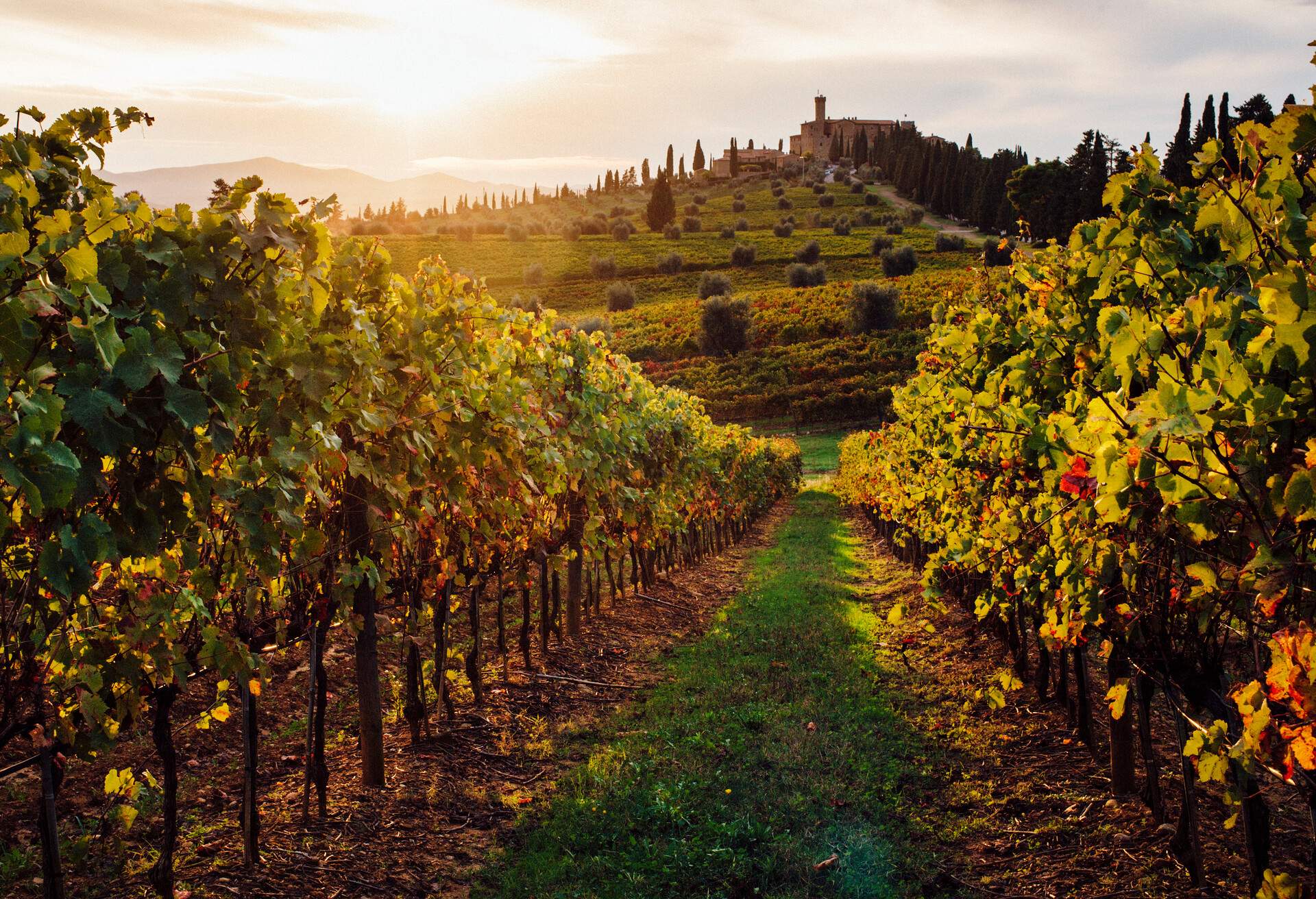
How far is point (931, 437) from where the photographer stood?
35.1 feet

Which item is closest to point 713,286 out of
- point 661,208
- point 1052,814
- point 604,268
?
point 604,268

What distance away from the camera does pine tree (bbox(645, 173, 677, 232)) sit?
119375 mm

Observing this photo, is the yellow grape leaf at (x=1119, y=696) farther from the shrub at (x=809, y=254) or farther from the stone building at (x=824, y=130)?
the stone building at (x=824, y=130)

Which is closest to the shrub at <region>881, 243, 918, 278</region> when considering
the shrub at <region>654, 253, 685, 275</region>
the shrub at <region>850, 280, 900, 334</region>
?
the shrub at <region>850, 280, 900, 334</region>

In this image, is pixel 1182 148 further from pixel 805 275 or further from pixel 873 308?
pixel 805 275

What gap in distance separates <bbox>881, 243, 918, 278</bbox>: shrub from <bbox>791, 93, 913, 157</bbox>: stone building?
103m

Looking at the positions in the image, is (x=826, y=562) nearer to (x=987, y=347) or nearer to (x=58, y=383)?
(x=987, y=347)

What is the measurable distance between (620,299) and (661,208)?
135 ft

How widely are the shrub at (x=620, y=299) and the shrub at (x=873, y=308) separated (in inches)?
944

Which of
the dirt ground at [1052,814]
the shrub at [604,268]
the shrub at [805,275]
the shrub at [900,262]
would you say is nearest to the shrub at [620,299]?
the shrub at [604,268]

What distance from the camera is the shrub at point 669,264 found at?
97375 mm

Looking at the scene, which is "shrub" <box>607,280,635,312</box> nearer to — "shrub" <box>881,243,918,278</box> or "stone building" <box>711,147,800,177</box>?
"shrub" <box>881,243,918,278</box>

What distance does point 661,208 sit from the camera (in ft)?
393

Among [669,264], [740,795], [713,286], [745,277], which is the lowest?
[740,795]
